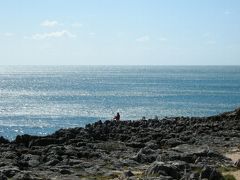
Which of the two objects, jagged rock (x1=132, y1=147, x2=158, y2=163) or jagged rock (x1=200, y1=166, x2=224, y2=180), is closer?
jagged rock (x1=200, y1=166, x2=224, y2=180)

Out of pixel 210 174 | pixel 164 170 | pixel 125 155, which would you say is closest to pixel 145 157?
pixel 125 155

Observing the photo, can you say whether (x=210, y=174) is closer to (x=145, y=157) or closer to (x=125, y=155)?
(x=145, y=157)

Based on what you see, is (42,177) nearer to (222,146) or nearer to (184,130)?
(222,146)

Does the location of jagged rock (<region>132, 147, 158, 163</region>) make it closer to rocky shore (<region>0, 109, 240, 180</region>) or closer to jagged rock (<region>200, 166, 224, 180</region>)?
rocky shore (<region>0, 109, 240, 180</region>)

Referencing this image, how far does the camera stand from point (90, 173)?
27141mm

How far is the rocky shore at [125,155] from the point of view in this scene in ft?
83.6

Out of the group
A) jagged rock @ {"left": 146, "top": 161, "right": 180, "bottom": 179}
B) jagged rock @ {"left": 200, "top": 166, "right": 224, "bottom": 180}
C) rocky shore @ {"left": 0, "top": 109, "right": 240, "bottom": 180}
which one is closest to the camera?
jagged rock @ {"left": 200, "top": 166, "right": 224, "bottom": 180}

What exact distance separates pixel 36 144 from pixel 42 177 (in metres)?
13.7

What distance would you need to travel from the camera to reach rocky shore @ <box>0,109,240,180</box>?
25469 millimetres

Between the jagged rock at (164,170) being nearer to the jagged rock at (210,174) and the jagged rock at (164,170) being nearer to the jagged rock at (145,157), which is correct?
the jagged rock at (210,174)

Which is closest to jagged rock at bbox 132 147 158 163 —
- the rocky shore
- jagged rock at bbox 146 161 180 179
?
the rocky shore

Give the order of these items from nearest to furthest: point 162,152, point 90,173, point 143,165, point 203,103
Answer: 1. point 90,173
2. point 143,165
3. point 162,152
4. point 203,103

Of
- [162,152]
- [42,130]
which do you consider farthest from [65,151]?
[42,130]

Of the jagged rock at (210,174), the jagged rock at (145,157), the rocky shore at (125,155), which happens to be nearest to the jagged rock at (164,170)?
the rocky shore at (125,155)
